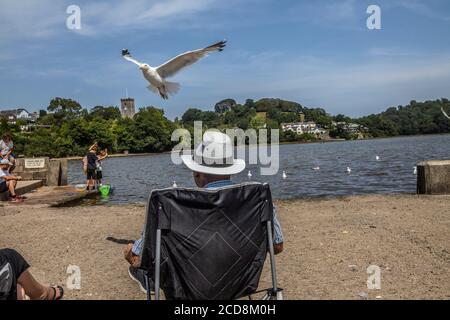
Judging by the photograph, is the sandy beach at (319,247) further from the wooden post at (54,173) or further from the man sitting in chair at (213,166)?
the wooden post at (54,173)

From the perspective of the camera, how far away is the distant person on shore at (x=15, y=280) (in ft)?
11.0

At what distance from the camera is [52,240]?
26.4 ft

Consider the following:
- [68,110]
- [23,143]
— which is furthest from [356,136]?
[23,143]

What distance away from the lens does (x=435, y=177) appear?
11688 mm

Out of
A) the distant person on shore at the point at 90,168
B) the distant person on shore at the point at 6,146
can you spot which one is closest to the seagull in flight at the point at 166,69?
the distant person on shore at the point at 6,146

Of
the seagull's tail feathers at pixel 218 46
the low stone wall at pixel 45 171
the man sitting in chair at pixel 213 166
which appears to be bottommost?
the low stone wall at pixel 45 171

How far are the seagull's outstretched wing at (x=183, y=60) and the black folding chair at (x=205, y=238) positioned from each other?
7.68 m

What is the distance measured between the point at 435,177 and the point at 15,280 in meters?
10.8

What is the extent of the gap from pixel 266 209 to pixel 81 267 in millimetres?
3763

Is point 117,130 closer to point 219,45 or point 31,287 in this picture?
point 219,45

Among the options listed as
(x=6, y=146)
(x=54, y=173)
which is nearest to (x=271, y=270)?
(x=6, y=146)

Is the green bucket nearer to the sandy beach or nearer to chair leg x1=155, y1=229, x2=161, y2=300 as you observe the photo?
the sandy beach
